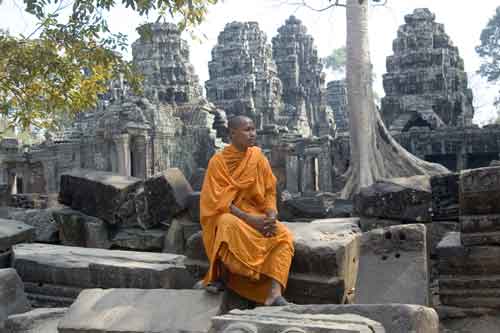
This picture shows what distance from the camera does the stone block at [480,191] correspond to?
4195 millimetres

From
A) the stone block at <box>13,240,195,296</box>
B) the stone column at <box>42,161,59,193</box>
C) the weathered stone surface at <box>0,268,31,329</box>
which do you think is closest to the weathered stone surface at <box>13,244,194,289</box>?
the stone block at <box>13,240,195,296</box>

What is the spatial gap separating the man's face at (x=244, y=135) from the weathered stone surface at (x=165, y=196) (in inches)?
84.1

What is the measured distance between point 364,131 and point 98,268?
5.60 m

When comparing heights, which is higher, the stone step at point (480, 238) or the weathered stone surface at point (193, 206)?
the weathered stone surface at point (193, 206)

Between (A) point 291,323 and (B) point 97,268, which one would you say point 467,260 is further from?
(B) point 97,268

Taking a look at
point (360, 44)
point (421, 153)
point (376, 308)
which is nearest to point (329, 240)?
point (376, 308)

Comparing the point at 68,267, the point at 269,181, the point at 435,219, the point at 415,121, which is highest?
the point at 415,121

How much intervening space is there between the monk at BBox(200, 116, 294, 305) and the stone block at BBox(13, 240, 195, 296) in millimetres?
704

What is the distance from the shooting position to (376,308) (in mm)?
3055

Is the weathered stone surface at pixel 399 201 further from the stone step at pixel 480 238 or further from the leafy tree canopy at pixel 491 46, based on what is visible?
the leafy tree canopy at pixel 491 46

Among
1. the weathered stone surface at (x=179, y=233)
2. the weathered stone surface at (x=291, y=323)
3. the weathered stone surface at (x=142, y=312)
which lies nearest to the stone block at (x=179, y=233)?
the weathered stone surface at (x=179, y=233)

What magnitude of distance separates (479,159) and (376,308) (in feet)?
72.4

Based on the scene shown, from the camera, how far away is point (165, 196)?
21.0 ft

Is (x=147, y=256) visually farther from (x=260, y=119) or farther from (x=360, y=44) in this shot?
(x=260, y=119)
